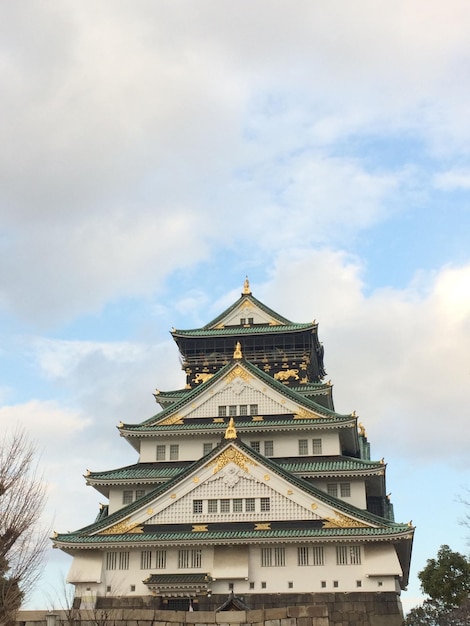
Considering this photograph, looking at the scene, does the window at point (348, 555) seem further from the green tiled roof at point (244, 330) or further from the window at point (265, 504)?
the green tiled roof at point (244, 330)

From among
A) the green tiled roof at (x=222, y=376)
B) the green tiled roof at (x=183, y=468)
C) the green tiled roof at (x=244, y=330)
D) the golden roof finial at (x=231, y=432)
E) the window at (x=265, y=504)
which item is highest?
the green tiled roof at (x=244, y=330)

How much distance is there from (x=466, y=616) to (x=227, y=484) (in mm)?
15201

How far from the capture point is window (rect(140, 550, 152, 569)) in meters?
44.6

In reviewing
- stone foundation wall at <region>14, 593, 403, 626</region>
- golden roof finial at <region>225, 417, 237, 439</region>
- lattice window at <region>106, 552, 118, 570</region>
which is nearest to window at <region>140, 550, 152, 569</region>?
lattice window at <region>106, 552, 118, 570</region>

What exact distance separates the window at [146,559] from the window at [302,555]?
8.12 m

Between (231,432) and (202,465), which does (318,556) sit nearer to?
(202,465)

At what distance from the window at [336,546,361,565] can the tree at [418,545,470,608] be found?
379cm

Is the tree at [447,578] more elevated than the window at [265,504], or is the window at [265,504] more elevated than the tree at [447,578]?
the window at [265,504]

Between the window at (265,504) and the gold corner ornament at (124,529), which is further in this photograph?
the window at (265,504)

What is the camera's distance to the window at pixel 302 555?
143ft

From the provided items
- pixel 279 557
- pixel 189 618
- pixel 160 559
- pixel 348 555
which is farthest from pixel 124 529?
pixel 189 618

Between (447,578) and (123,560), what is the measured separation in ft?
56.7

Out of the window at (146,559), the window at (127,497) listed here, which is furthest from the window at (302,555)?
the window at (127,497)

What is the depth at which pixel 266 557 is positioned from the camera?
43969 millimetres
